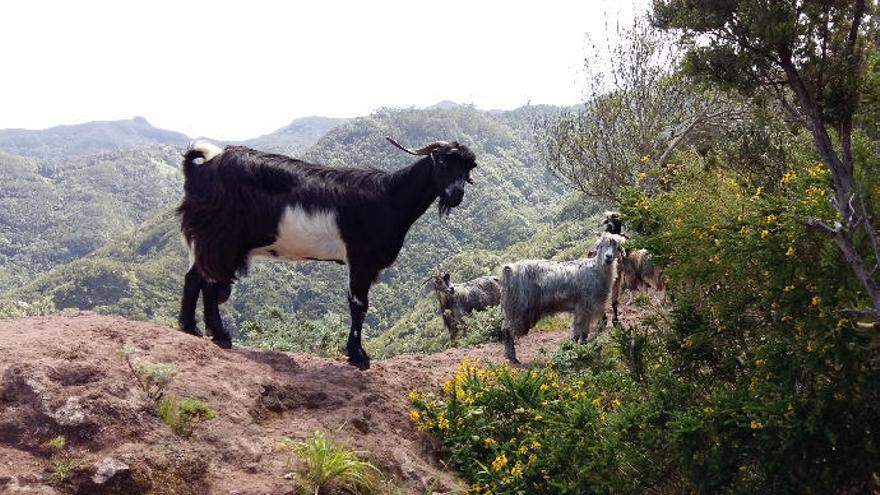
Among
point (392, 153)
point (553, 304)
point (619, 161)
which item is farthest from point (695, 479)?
point (392, 153)

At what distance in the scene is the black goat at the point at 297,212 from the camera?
6.45m

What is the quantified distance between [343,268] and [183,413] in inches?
2327

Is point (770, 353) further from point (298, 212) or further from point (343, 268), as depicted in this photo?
point (343, 268)

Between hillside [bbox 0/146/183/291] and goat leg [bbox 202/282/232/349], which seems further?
hillside [bbox 0/146/183/291]

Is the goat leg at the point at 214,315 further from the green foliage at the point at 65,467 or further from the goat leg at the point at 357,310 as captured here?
the green foliage at the point at 65,467

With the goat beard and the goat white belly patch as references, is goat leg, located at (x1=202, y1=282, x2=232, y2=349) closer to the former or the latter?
the goat white belly patch

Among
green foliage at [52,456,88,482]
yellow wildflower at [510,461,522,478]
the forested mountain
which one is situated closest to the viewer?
green foliage at [52,456,88,482]

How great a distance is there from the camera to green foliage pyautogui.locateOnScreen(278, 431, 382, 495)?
4668 millimetres

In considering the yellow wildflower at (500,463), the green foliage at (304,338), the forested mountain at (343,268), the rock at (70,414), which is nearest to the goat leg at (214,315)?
the rock at (70,414)

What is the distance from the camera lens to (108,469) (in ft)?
13.7

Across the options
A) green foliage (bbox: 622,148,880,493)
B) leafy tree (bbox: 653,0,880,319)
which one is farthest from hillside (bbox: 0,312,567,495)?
leafy tree (bbox: 653,0,880,319)

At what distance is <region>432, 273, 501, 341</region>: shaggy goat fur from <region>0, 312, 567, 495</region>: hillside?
31.9 feet

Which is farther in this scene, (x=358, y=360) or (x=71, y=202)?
(x=71, y=202)

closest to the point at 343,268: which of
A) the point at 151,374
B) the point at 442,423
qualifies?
the point at 442,423
